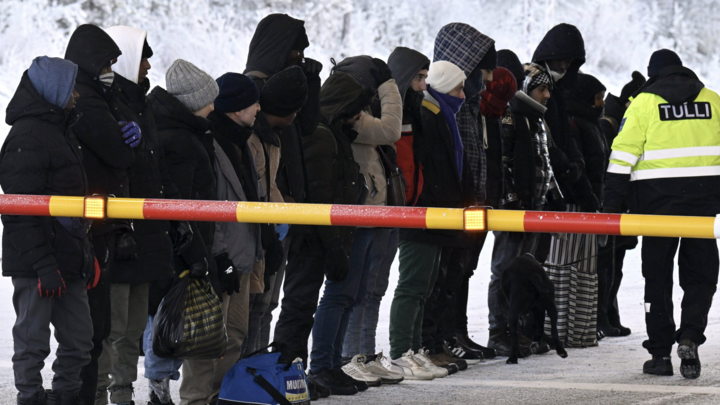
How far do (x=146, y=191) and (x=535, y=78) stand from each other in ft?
13.9

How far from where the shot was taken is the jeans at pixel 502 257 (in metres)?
8.29

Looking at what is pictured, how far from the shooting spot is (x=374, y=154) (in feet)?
22.0

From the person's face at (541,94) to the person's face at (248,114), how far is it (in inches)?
139

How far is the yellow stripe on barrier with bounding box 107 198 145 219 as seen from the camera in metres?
4.24

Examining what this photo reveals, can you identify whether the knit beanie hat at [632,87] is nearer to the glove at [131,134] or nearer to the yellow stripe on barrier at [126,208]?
the glove at [131,134]

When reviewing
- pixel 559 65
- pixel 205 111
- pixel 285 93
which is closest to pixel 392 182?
pixel 285 93

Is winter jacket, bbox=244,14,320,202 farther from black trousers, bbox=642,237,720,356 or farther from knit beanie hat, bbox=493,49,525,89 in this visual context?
knit beanie hat, bbox=493,49,525,89

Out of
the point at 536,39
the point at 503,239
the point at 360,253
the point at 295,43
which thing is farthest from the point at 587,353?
the point at 536,39

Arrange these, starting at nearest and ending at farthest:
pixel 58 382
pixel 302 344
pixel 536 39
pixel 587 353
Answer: pixel 58 382 → pixel 302 344 → pixel 587 353 → pixel 536 39

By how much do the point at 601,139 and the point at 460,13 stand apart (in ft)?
74.5

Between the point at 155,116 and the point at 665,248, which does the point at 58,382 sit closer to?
the point at 155,116

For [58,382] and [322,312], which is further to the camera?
[322,312]

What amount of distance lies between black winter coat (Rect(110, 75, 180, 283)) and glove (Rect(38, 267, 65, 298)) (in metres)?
0.46

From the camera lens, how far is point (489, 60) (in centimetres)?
781
